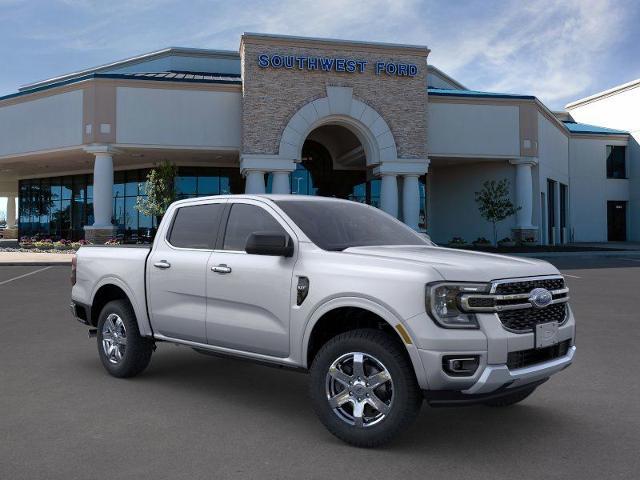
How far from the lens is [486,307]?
416 cm

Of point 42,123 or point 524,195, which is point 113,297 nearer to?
point 42,123

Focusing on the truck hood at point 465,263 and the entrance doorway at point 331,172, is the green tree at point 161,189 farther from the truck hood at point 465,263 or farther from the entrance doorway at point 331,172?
the truck hood at point 465,263

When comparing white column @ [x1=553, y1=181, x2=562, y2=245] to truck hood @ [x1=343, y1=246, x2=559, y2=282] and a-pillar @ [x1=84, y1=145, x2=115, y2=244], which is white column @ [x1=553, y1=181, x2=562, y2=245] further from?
truck hood @ [x1=343, y1=246, x2=559, y2=282]

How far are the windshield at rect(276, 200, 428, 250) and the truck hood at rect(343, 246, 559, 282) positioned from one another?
0.33 metres

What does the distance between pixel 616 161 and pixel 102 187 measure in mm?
36999

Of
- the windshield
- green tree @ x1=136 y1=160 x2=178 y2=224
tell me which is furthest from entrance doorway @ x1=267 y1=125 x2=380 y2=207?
the windshield

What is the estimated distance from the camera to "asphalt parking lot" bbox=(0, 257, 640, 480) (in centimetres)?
400

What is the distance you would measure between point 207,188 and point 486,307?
34.6 meters

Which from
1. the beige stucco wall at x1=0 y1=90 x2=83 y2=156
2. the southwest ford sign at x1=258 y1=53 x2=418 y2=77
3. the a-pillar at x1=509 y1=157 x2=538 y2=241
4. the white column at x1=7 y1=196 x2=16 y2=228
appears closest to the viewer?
the southwest ford sign at x1=258 y1=53 x2=418 y2=77

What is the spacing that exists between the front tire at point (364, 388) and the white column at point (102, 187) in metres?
28.9

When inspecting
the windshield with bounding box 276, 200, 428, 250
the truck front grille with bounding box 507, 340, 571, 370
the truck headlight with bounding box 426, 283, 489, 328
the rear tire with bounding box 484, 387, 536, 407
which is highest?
the windshield with bounding box 276, 200, 428, 250

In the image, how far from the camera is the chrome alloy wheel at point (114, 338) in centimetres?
649

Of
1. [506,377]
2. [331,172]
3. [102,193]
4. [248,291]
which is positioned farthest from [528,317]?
[331,172]

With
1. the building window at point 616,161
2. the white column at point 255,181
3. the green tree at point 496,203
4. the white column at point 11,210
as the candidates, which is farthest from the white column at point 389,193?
the white column at point 11,210
